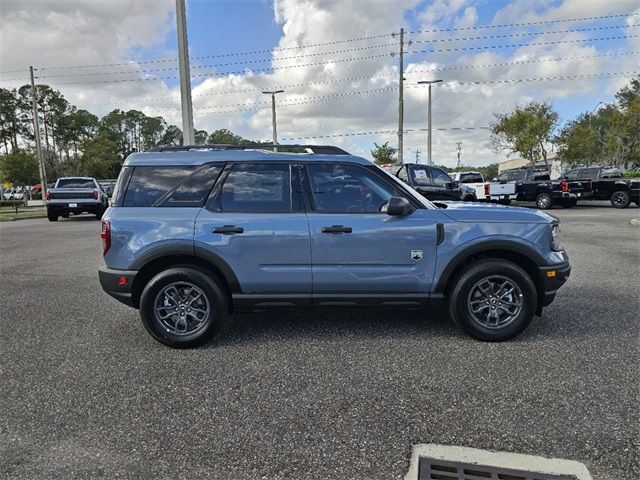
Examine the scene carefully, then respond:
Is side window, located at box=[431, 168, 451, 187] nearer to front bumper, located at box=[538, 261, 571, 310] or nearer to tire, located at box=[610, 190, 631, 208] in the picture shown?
tire, located at box=[610, 190, 631, 208]

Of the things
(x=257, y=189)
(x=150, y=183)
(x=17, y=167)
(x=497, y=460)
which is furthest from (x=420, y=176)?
(x=17, y=167)

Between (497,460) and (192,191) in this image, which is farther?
(192,191)

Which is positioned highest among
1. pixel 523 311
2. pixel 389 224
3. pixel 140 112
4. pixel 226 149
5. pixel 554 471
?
pixel 140 112

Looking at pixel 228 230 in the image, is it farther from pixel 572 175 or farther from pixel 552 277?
pixel 572 175

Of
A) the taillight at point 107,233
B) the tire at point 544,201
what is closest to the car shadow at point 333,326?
the taillight at point 107,233

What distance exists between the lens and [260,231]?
4.05 metres

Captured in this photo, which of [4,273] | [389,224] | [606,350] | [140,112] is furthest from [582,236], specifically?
[140,112]

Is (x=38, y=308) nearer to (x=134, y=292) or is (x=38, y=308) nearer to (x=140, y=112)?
(x=134, y=292)

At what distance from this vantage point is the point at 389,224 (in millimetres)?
4074

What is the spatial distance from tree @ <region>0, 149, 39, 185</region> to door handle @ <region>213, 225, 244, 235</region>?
5296 centimetres

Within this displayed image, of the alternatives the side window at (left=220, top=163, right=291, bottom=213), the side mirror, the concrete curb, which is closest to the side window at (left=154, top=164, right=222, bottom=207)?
the side window at (left=220, top=163, right=291, bottom=213)

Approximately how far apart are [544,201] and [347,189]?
58.0 ft

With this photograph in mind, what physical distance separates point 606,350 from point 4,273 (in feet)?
28.6

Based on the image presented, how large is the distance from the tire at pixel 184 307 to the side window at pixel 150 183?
708 mm
